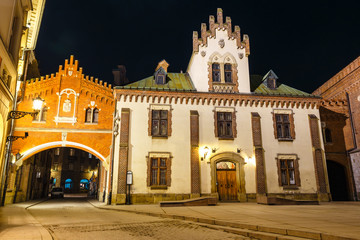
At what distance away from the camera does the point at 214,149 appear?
21094mm

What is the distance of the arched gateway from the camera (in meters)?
22.4

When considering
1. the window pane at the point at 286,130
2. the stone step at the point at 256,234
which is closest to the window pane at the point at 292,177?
the window pane at the point at 286,130

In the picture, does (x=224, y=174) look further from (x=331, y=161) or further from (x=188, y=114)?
(x=331, y=161)

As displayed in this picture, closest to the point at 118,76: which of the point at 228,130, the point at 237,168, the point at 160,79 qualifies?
the point at 160,79

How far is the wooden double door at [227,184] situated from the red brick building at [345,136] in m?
9.92

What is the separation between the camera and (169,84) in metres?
23.3

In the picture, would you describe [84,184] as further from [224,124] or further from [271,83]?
[271,83]

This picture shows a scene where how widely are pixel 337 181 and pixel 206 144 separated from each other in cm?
1347

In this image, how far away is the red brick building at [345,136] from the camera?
2375 cm

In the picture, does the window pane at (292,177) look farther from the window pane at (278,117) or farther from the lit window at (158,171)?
the lit window at (158,171)

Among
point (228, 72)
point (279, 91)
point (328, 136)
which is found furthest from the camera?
point (328, 136)

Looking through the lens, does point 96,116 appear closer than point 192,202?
No

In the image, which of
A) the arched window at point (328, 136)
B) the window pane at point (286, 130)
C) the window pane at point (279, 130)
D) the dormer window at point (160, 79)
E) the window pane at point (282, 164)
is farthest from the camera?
the arched window at point (328, 136)

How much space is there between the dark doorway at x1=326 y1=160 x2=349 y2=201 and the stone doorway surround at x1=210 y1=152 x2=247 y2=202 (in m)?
9.95
